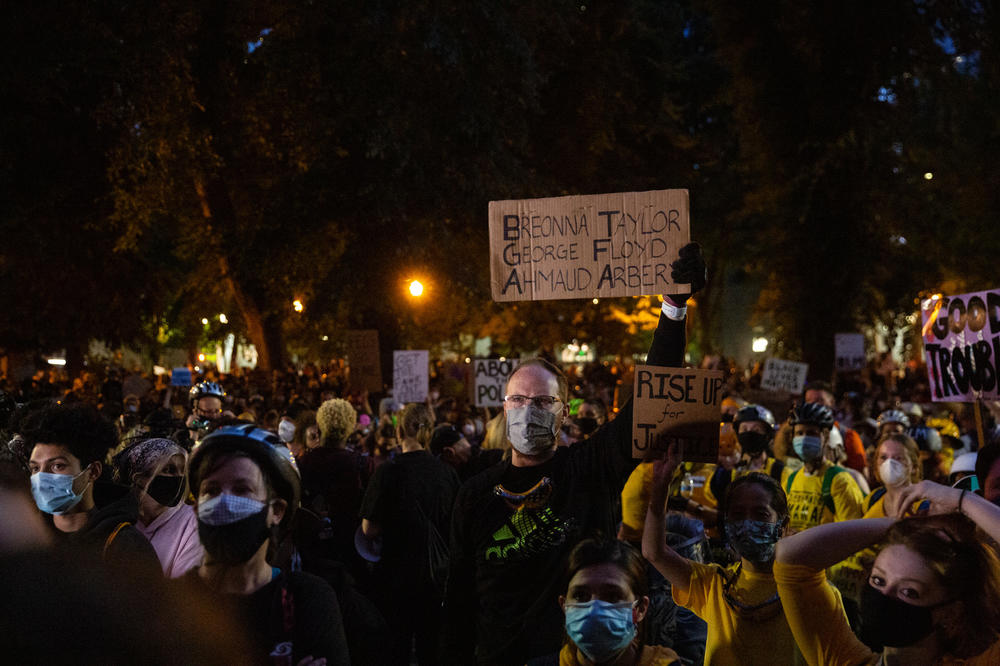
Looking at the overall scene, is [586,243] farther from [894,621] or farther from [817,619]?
[894,621]

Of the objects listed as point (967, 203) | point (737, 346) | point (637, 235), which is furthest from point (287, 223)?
point (737, 346)

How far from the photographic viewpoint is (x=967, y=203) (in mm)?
30844

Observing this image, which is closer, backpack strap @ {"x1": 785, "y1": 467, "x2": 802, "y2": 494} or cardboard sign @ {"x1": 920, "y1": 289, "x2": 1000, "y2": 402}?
backpack strap @ {"x1": 785, "y1": 467, "x2": 802, "y2": 494}

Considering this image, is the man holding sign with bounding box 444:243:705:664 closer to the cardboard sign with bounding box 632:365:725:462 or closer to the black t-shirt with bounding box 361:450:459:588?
the cardboard sign with bounding box 632:365:725:462

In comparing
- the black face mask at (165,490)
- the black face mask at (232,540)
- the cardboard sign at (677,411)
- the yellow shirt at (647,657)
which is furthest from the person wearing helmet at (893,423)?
the black face mask at (232,540)

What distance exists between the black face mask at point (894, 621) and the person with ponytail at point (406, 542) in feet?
10.9

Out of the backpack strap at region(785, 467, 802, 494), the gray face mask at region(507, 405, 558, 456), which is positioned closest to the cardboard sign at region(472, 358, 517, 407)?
the backpack strap at region(785, 467, 802, 494)

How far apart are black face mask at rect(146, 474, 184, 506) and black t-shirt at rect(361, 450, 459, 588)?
66.0 inches

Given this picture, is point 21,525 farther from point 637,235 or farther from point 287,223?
point 287,223

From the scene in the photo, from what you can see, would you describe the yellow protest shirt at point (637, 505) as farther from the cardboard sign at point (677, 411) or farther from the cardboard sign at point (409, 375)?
the cardboard sign at point (409, 375)

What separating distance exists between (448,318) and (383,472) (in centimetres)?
3064

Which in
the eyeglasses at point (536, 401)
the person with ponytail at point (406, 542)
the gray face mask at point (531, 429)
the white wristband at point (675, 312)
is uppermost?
the white wristband at point (675, 312)

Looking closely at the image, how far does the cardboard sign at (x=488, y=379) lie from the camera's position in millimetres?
11539

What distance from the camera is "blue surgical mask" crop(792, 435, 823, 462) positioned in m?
6.58
